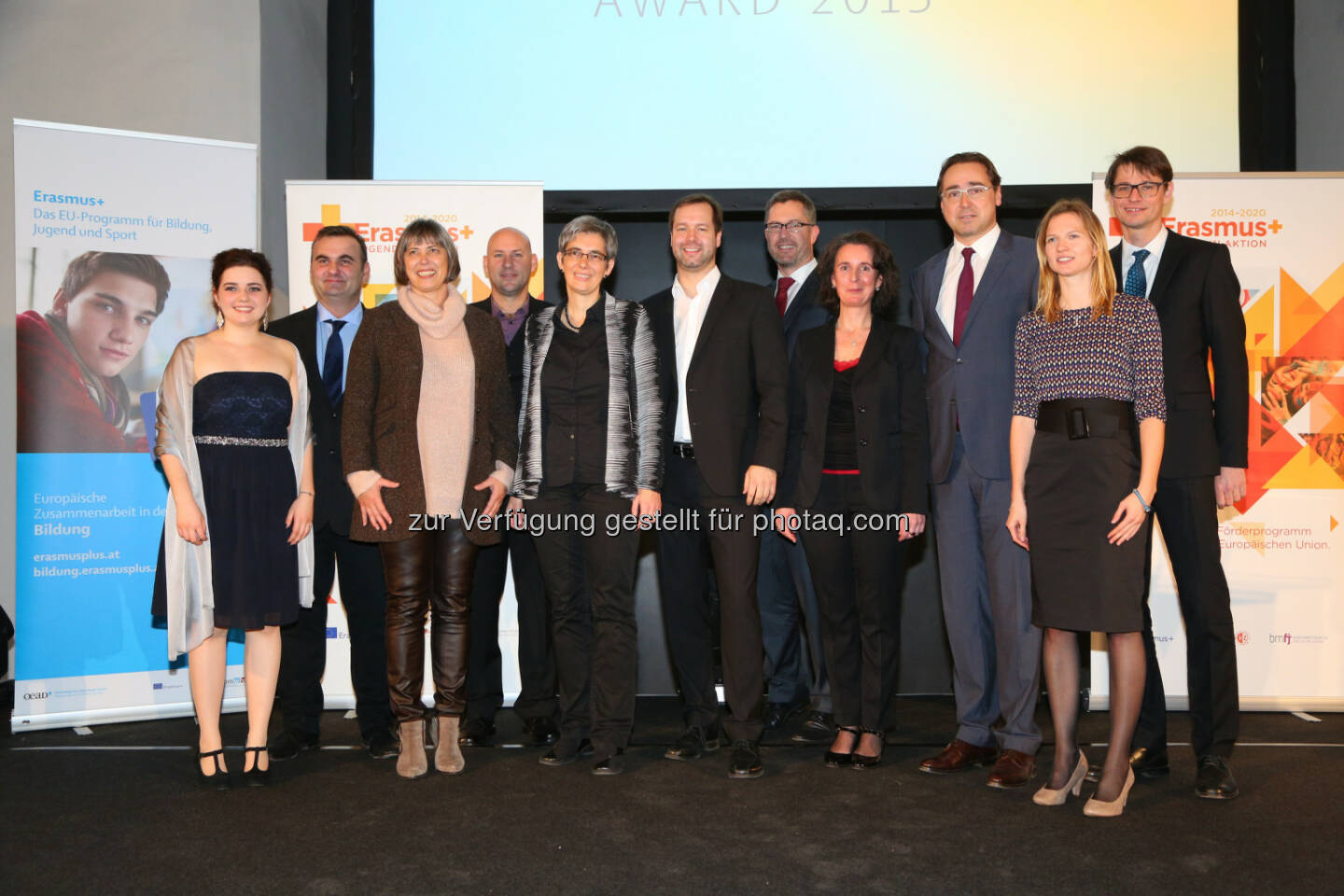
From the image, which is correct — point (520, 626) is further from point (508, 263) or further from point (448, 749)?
point (508, 263)

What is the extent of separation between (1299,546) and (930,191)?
2138mm

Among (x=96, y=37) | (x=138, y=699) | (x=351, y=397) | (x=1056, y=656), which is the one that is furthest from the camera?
(x=96, y=37)

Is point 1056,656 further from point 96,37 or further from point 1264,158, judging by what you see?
point 96,37

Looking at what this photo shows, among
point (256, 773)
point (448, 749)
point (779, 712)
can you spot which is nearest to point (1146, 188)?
point (779, 712)

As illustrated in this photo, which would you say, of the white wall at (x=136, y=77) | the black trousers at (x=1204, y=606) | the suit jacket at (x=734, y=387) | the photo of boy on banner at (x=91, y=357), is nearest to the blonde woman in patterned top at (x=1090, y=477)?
the black trousers at (x=1204, y=606)

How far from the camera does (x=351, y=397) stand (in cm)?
311

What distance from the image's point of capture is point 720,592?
3.23 metres

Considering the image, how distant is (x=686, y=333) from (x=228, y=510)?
152 centimetres

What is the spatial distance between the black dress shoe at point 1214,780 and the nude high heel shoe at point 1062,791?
0.37m

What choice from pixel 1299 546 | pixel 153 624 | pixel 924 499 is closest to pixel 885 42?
pixel 924 499

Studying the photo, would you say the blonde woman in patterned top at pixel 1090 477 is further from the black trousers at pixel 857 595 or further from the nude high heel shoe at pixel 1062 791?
the black trousers at pixel 857 595

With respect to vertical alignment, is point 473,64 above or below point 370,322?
above

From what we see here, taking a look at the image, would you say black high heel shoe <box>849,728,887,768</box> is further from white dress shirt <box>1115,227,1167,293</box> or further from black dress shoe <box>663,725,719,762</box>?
white dress shirt <box>1115,227,1167,293</box>

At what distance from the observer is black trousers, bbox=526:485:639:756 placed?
3.15 m
